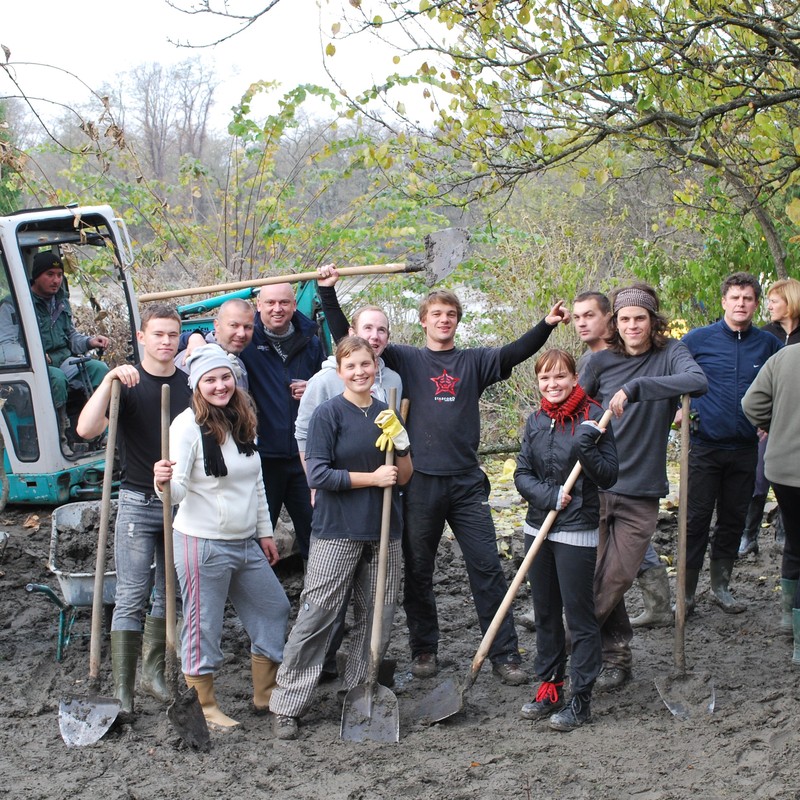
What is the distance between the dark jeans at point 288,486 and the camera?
5.34 metres

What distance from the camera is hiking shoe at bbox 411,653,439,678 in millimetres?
5223

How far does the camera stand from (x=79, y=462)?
792 cm

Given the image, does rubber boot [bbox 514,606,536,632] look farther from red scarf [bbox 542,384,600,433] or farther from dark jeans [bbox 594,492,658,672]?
red scarf [bbox 542,384,600,433]

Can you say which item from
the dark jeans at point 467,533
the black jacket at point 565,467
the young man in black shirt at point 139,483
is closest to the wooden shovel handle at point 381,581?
the dark jeans at point 467,533

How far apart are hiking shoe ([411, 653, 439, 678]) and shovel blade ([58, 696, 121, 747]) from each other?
5.16ft

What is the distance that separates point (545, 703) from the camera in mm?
4578

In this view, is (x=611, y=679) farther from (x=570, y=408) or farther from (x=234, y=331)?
(x=234, y=331)

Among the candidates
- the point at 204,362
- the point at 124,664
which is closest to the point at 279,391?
the point at 204,362

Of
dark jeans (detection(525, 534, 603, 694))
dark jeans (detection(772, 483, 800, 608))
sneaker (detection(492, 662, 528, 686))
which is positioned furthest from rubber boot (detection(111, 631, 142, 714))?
dark jeans (detection(772, 483, 800, 608))

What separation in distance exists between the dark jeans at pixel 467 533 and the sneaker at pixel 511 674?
31 mm

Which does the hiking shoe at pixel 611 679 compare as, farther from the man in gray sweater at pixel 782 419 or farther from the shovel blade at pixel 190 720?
the shovel blade at pixel 190 720

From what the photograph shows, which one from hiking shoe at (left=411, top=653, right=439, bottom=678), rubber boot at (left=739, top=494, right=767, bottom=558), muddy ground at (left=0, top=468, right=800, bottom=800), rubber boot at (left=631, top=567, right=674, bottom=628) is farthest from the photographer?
rubber boot at (left=739, top=494, right=767, bottom=558)

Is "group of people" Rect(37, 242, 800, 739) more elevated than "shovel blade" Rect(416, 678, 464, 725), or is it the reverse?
"group of people" Rect(37, 242, 800, 739)

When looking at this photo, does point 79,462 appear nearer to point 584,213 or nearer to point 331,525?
point 331,525
